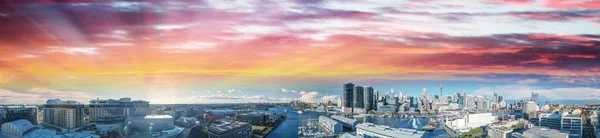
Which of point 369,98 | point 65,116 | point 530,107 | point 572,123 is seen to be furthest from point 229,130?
point 530,107

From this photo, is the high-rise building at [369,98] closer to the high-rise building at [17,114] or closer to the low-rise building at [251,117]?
the low-rise building at [251,117]

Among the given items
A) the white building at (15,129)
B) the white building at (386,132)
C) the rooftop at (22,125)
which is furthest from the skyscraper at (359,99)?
the white building at (15,129)

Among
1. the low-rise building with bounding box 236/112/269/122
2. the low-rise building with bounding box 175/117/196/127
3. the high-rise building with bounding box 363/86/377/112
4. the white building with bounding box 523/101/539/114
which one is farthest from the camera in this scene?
the high-rise building with bounding box 363/86/377/112

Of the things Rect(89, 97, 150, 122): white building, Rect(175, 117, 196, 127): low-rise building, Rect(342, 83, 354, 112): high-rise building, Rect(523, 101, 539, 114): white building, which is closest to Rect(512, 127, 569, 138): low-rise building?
Rect(175, 117, 196, 127): low-rise building

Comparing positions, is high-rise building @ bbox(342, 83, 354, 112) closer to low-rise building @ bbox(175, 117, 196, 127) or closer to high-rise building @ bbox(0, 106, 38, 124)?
low-rise building @ bbox(175, 117, 196, 127)

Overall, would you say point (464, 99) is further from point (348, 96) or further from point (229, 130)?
point (229, 130)

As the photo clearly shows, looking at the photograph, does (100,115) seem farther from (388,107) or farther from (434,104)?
(434,104)
